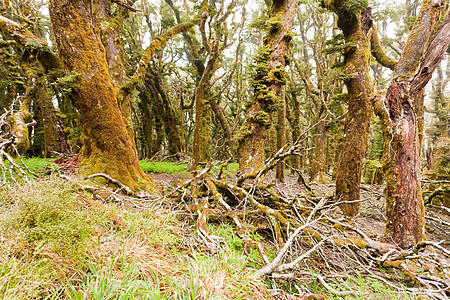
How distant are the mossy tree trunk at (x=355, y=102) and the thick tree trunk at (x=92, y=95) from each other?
4.88 m

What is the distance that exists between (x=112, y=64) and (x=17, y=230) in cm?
615

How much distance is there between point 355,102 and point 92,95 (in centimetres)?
591

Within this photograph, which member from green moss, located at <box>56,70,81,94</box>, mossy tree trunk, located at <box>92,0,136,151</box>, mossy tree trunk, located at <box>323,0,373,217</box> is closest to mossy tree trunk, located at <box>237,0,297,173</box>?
mossy tree trunk, located at <box>323,0,373,217</box>

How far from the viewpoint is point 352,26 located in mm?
4980

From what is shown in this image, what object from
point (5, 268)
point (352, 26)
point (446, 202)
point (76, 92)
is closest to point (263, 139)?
point (352, 26)

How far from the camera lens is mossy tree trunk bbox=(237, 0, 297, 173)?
15.8 feet

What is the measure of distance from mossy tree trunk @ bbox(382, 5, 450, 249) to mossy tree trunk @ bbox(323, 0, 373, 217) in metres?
1.28

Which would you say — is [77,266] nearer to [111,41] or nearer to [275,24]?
[275,24]

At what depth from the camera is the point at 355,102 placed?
15.6 ft

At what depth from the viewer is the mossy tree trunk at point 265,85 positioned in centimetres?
A: 481

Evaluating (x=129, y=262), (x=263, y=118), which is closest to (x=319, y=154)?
(x=263, y=118)

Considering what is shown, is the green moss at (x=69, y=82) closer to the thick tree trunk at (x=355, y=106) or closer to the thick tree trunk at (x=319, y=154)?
the thick tree trunk at (x=355, y=106)

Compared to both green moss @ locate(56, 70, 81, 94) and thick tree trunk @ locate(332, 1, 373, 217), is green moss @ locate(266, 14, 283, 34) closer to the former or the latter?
thick tree trunk @ locate(332, 1, 373, 217)

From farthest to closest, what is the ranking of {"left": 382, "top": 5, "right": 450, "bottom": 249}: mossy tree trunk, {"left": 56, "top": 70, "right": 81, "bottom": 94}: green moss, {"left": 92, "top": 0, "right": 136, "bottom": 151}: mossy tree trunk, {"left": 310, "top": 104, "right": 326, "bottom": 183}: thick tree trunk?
{"left": 310, "top": 104, "right": 326, "bottom": 183}: thick tree trunk → {"left": 92, "top": 0, "right": 136, "bottom": 151}: mossy tree trunk → {"left": 56, "top": 70, "right": 81, "bottom": 94}: green moss → {"left": 382, "top": 5, "right": 450, "bottom": 249}: mossy tree trunk
